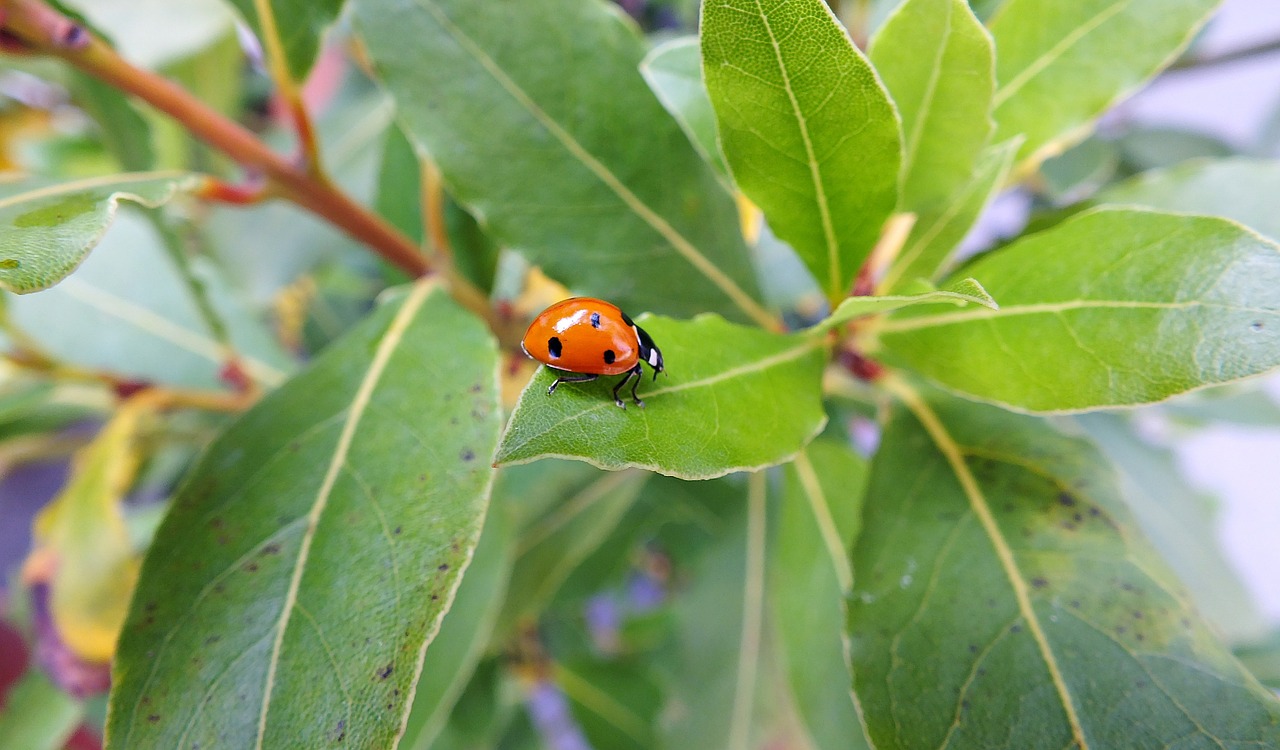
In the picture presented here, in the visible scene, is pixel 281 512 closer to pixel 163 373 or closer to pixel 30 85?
pixel 163 373

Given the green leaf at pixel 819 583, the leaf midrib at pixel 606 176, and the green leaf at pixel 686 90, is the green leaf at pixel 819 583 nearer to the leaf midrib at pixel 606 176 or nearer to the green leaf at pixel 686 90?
the leaf midrib at pixel 606 176

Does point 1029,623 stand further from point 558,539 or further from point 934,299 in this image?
point 558,539

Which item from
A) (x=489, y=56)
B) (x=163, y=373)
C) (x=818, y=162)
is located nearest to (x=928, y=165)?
(x=818, y=162)

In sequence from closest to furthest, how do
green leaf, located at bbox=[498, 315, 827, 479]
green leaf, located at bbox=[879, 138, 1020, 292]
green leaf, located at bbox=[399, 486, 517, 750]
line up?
green leaf, located at bbox=[498, 315, 827, 479] < green leaf, located at bbox=[879, 138, 1020, 292] < green leaf, located at bbox=[399, 486, 517, 750]

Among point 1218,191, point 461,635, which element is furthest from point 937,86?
point 461,635

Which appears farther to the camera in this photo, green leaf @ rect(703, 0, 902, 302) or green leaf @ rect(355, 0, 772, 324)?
green leaf @ rect(355, 0, 772, 324)

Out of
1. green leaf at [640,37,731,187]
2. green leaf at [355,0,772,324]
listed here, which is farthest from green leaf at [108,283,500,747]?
green leaf at [640,37,731,187]

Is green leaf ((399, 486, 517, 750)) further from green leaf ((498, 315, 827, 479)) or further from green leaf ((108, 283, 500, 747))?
green leaf ((498, 315, 827, 479))
